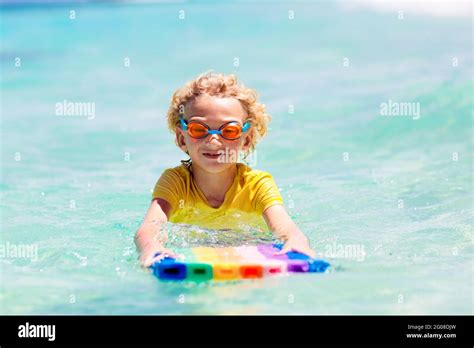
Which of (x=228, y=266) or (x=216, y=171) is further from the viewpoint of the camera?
(x=216, y=171)

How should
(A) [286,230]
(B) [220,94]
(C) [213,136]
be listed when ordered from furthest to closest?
(B) [220,94] → (C) [213,136] → (A) [286,230]

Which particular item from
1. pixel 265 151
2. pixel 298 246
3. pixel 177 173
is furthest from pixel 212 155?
pixel 265 151

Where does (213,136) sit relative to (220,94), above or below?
below

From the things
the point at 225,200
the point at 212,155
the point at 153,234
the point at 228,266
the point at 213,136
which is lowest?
the point at 228,266

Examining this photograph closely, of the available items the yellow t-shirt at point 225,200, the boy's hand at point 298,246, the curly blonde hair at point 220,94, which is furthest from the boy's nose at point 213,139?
the boy's hand at point 298,246

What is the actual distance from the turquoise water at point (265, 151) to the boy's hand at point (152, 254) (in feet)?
0.28

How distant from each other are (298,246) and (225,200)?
81 centimetres

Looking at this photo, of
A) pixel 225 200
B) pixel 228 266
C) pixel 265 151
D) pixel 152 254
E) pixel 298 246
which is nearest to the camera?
pixel 228 266

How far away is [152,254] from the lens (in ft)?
14.3

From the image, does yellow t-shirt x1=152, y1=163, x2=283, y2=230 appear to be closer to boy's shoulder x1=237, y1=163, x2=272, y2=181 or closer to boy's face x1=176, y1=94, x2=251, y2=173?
boy's shoulder x1=237, y1=163, x2=272, y2=181

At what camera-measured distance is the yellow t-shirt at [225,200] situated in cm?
516

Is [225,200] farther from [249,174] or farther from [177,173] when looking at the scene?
[177,173]

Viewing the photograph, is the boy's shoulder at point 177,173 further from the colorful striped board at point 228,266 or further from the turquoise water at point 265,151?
the colorful striped board at point 228,266
